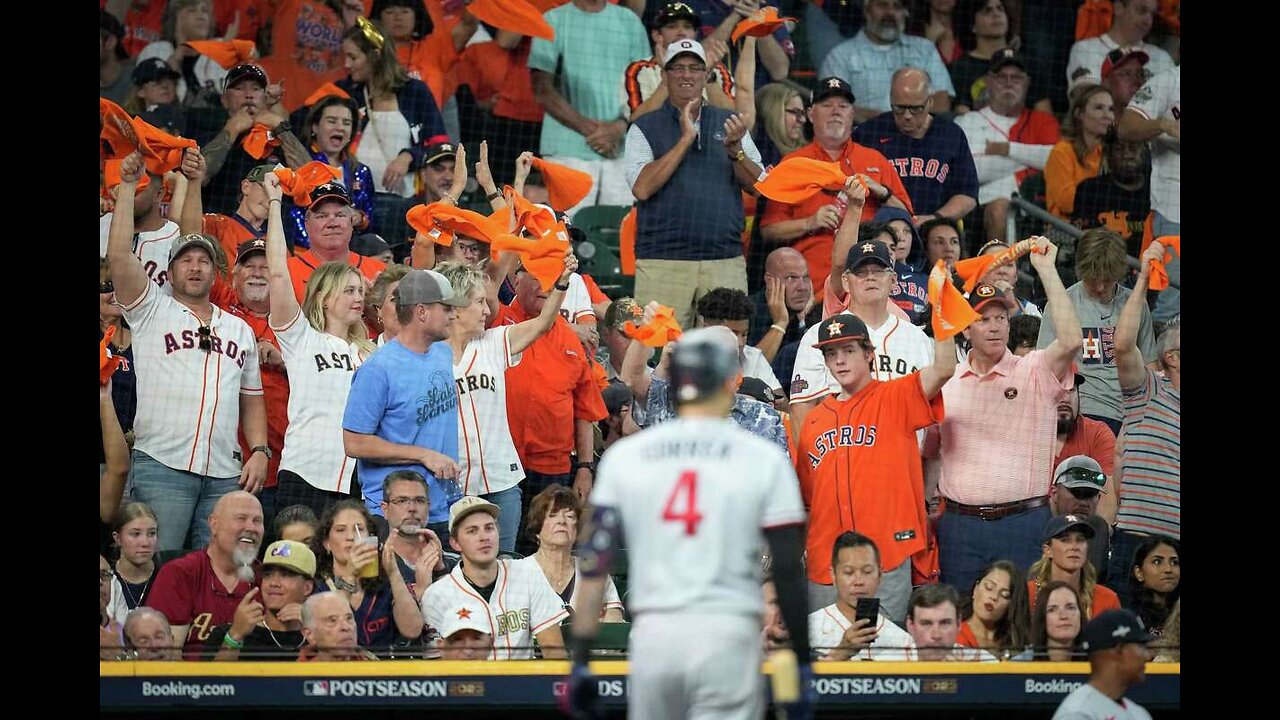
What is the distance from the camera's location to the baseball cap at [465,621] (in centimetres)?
643

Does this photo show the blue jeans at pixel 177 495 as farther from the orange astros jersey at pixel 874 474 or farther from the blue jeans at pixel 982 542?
the blue jeans at pixel 982 542

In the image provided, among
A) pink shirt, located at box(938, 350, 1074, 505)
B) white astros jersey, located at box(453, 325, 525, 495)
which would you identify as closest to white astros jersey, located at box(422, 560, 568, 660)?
white astros jersey, located at box(453, 325, 525, 495)

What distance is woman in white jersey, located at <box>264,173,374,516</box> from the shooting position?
7.16m

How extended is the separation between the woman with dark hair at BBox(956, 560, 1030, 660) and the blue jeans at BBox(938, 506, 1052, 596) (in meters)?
0.31

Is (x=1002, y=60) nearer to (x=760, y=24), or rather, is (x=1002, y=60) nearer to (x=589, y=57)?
(x=760, y=24)

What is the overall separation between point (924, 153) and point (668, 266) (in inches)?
62.6

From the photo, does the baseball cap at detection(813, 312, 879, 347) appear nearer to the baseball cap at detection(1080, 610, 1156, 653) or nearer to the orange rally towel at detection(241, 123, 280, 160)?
the baseball cap at detection(1080, 610, 1156, 653)

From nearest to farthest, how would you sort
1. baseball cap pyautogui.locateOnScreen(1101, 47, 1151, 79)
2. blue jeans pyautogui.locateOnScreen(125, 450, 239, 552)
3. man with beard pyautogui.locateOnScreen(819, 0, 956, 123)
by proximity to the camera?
blue jeans pyautogui.locateOnScreen(125, 450, 239, 552) < man with beard pyautogui.locateOnScreen(819, 0, 956, 123) < baseball cap pyautogui.locateOnScreen(1101, 47, 1151, 79)

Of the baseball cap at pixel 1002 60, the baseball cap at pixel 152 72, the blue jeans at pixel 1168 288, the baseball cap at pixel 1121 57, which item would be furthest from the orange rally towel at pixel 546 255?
the baseball cap at pixel 1121 57

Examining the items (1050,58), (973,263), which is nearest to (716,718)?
(973,263)

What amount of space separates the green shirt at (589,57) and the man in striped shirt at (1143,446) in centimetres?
301

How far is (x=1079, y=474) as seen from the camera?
739 cm

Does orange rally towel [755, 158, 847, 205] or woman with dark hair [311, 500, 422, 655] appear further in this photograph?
orange rally towel [755, 158, 847, 205]

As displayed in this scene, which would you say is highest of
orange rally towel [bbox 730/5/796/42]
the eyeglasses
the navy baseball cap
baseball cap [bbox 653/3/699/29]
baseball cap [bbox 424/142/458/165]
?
baseball cap [bbox 653/3/699/29]
